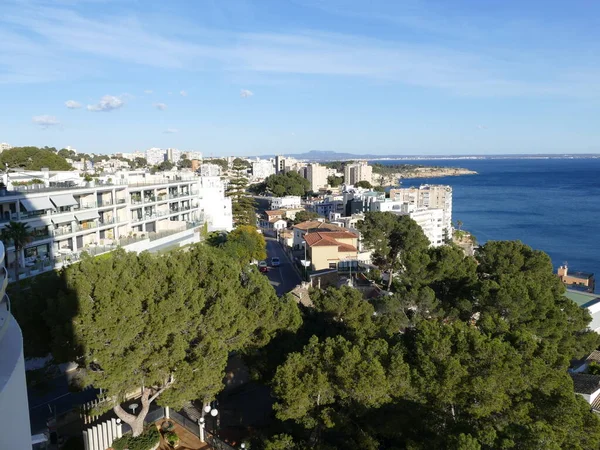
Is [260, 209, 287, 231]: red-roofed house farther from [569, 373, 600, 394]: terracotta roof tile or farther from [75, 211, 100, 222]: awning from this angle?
[569, 373, 600, 394]: terracotta roof tile

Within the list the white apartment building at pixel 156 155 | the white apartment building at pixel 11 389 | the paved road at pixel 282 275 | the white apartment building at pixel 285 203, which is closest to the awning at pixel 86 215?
the paved road at pixel 282 275

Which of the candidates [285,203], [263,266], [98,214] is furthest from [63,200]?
[285,203]

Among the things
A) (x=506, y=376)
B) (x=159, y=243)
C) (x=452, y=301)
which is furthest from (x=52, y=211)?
Answer: (x=506, y=376)

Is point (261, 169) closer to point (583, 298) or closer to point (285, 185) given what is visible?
point (285, 185)

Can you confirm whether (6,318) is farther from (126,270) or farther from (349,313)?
(349,313)

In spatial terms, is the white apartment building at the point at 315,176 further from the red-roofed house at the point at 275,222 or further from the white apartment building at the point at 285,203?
the red-roofed house at the point at 275,222

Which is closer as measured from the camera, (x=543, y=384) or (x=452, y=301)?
(x=543, y=384)

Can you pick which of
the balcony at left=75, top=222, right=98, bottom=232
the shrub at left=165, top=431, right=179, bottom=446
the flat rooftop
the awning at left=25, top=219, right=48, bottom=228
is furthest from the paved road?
the flat rooftop
